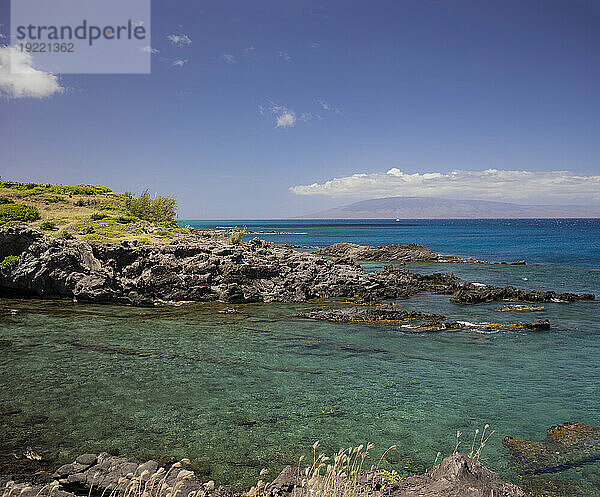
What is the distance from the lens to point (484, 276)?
48.7 meters

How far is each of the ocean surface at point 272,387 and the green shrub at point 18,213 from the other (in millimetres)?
13866

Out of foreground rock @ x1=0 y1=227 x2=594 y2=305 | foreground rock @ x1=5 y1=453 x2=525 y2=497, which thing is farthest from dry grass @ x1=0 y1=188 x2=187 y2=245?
foreground rock @ x1=5 y1=453 x2=525 y2=497

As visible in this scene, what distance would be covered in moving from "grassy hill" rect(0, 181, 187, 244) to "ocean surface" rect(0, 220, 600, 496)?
11076mm

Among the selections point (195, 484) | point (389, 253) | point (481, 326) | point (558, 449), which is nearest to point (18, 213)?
point (195, 484)

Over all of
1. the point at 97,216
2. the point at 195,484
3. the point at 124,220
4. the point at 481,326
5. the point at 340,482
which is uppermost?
the point at 97,216

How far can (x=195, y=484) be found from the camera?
797 cm

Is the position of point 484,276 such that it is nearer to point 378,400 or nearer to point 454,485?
point 378,400

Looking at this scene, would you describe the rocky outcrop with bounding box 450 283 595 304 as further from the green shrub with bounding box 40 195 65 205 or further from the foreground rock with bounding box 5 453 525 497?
the green shrub with bounding box 40 195 65 205

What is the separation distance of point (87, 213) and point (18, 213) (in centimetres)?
712

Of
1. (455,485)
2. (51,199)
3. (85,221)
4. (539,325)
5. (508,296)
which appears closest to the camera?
(455,485)

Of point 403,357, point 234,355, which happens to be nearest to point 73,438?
point 234,355

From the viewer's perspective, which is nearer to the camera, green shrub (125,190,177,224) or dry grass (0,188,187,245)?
dry grass (0,188,187,245)

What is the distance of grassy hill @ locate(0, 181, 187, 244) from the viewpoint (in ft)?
116

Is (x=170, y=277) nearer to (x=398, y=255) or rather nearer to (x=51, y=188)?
(x=51, y=188)
